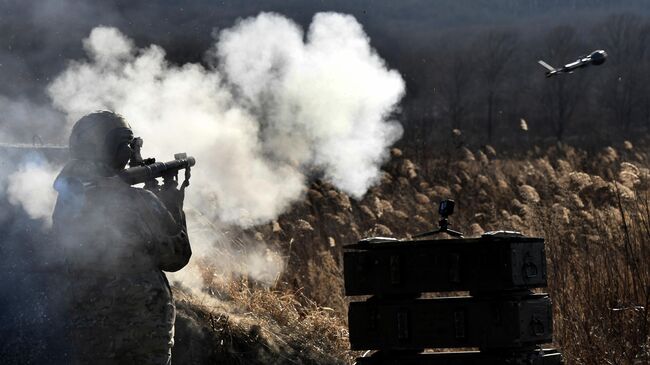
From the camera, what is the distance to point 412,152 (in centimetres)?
2220

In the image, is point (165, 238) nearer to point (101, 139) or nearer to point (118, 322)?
point (118, 322)

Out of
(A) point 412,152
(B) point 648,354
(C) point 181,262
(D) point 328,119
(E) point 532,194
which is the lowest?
(B) point 648,354

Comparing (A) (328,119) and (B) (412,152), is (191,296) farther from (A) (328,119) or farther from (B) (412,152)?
(B) (412,152)

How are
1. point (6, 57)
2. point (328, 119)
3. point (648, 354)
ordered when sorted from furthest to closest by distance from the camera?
point (6, 57) → point (328, 119) → point (648, 354)

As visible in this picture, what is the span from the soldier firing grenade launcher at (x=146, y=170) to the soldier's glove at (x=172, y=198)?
67 millimetres

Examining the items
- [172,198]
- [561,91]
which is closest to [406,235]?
[172,198]

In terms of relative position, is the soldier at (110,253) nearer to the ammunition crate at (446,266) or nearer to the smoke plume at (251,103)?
the ammunition crate at (446,266)

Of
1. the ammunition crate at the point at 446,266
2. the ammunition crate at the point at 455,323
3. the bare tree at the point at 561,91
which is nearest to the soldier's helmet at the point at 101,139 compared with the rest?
the ammunition crate at the point at 446,266

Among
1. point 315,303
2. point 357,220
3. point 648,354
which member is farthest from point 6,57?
point 648,354

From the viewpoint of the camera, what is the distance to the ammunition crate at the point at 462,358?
601 cm

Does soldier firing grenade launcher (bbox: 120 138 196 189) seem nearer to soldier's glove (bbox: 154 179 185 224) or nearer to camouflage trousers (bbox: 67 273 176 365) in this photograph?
soldier's glove (bbox: 154 179 185 224)

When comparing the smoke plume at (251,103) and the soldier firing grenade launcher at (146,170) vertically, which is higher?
the smoke plume at (251,103)


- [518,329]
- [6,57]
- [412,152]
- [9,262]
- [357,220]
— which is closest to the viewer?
[518,329]

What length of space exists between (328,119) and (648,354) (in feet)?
17.9
